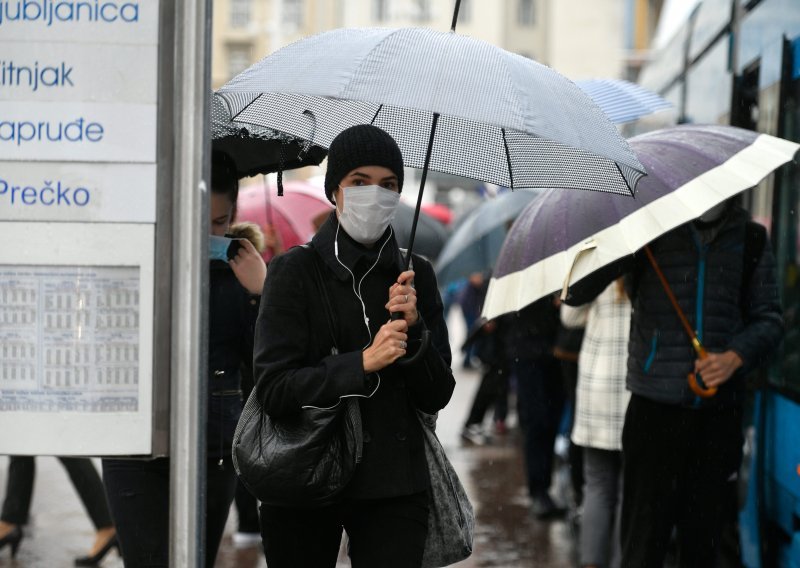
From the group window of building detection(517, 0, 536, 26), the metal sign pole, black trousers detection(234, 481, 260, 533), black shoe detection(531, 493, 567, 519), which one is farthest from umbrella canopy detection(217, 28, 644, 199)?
window of building detection(517, 0, 536, 26)

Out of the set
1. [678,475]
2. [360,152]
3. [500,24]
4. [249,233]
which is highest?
[500,24]

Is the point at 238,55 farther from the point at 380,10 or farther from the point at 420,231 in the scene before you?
the point at 420,231

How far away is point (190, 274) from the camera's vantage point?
285cm

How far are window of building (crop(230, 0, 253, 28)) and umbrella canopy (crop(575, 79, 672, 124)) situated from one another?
55.2 meters

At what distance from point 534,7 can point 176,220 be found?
56821mm

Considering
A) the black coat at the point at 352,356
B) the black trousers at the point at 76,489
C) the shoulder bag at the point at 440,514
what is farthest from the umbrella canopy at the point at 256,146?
the black trousers at the point at 76,489

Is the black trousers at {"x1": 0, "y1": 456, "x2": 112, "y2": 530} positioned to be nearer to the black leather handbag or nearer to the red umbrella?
the red umbrella

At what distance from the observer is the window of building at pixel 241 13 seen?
197 feet

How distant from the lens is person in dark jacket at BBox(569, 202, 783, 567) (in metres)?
4.98

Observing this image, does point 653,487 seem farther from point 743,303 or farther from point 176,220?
point 176,220

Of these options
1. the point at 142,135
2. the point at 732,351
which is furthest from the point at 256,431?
the point at 732,351

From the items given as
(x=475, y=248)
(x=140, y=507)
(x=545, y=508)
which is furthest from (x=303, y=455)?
(x=475, y=248)

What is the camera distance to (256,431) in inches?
141

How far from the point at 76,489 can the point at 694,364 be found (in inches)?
143
